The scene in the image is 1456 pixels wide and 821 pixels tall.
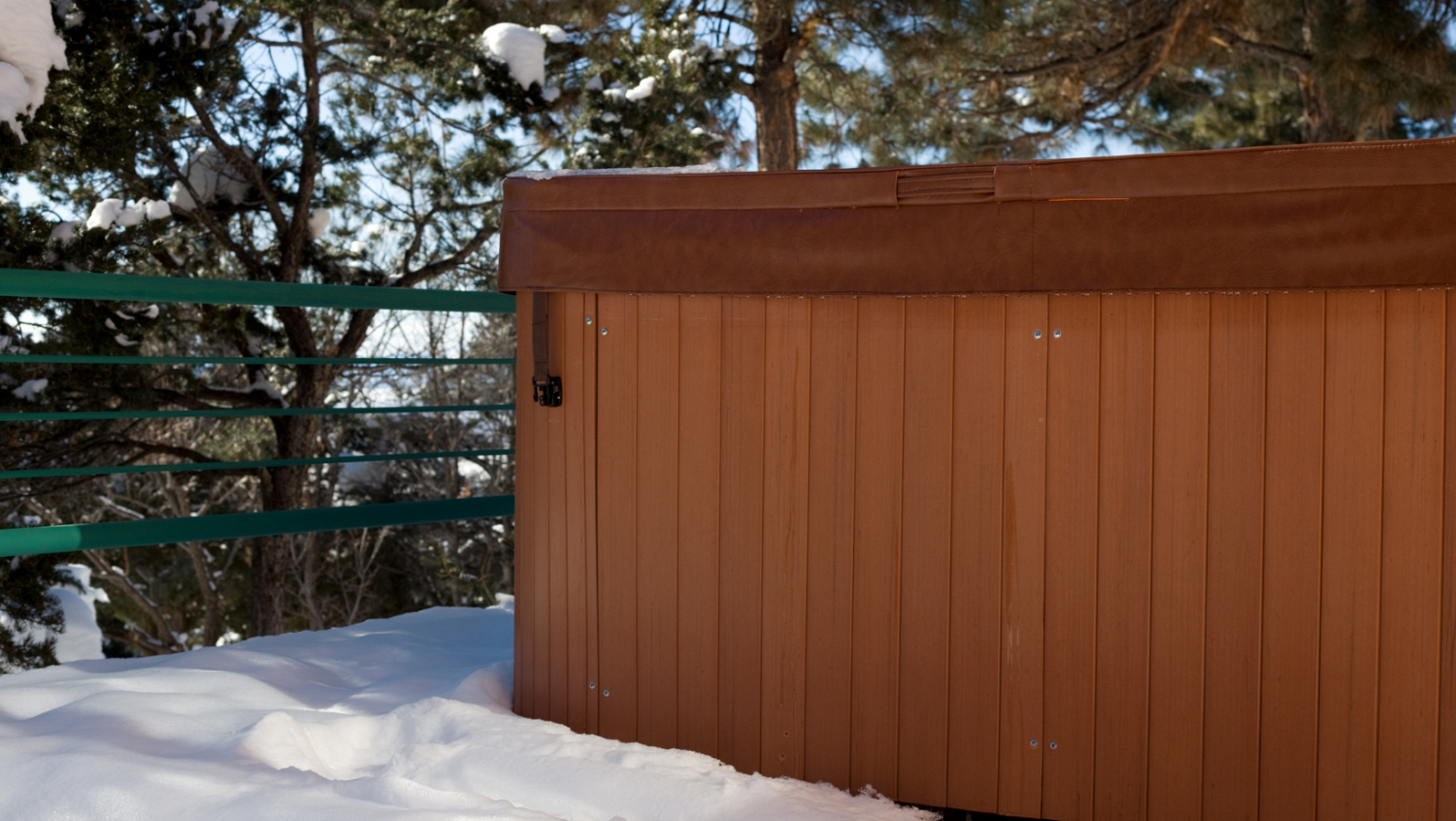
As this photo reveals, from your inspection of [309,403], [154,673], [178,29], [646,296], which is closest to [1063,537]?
[646,296]

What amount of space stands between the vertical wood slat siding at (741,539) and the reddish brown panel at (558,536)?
1.01 ft

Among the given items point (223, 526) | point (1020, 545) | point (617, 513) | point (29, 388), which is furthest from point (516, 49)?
point (1020, 545)

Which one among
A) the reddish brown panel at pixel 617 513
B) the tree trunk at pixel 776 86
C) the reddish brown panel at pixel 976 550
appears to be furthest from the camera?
the tree trunk at pixel 776 86

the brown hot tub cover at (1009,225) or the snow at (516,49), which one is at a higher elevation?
the snow at (516,49)

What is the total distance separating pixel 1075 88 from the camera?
24.2 feet

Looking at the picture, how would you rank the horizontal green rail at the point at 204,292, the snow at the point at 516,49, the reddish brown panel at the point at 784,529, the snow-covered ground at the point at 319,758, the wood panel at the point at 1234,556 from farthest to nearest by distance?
the snow at the point at 516,49 → the horizontal green rail at the point at 204,292 → the reddish brown panel at the point at 784,529 → the wood panel at the point at 1234,556 → the snow-covered ground at the point at 319,758

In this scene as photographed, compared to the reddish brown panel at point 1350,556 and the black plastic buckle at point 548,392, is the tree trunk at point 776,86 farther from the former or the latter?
the reddish brown panel at point 1350,556

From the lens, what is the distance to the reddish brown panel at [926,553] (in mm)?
1656

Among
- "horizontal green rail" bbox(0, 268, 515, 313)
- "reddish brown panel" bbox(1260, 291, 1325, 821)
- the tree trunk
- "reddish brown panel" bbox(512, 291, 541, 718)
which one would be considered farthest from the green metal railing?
the tree trunk

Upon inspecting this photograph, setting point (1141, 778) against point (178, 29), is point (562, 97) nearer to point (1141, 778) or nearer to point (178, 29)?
point (178, 29)

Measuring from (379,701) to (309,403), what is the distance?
5645 mm

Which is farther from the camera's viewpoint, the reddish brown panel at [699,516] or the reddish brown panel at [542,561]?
the reddish brown panel at [542,561]

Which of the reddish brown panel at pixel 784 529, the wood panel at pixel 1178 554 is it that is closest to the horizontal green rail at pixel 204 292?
the reddish brown panel at pixel 784 529

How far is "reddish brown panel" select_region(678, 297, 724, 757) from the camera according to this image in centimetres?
179
